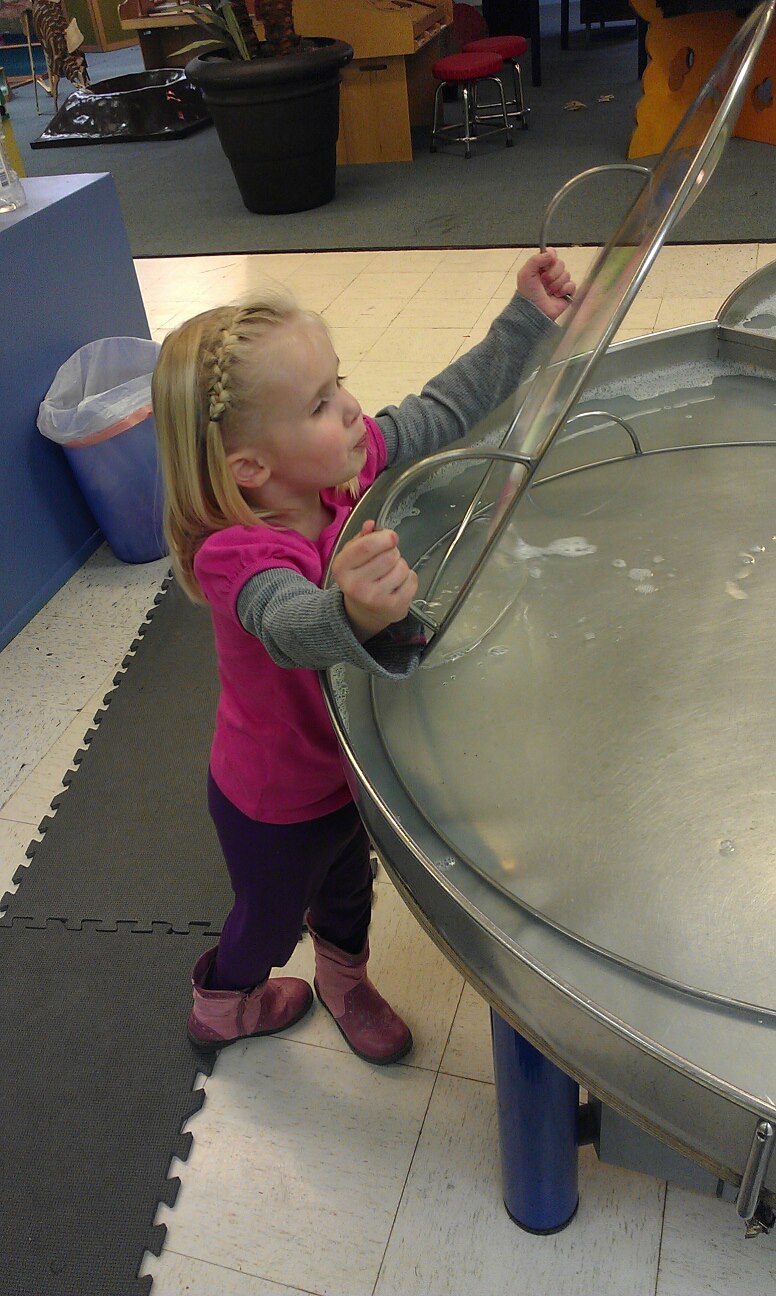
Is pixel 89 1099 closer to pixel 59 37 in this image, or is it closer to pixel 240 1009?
pixel 240 1009

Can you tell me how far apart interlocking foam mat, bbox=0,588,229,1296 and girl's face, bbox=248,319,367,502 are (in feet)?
2.70

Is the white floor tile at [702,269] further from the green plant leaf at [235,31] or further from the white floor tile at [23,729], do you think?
the white floor tile at [23,729]

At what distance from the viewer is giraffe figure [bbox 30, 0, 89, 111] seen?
6414 mm

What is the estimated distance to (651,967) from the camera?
56cm

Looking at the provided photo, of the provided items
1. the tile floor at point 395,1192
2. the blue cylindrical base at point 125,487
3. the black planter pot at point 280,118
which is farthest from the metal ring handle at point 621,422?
the black planter pot at point 280,118

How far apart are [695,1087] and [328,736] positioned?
53 cm

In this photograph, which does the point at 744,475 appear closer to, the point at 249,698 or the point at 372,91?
the point at 249,698

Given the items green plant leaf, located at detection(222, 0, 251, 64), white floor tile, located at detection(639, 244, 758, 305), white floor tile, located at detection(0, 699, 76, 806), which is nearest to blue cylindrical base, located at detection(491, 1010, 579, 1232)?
white floor tile, located at detection(0, 699, 76, 806)

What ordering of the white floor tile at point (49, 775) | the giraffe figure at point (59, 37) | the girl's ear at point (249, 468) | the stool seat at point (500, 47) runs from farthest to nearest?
the giraffe figure at point (59, 37), the stool seat at point (500, 47), the white floor tile at point (49, 775), the girl's ear at point (249, 468)

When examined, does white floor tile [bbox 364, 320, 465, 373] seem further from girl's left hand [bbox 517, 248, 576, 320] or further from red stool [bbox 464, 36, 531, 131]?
red stool [bbox 464, 36, 531, 131]

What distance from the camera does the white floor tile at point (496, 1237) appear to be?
3.40 ft

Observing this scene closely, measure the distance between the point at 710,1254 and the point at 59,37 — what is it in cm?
753

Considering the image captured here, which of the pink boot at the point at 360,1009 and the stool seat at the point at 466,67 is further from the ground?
the stool seat at the point at 466,67

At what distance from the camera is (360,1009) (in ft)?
4.10
